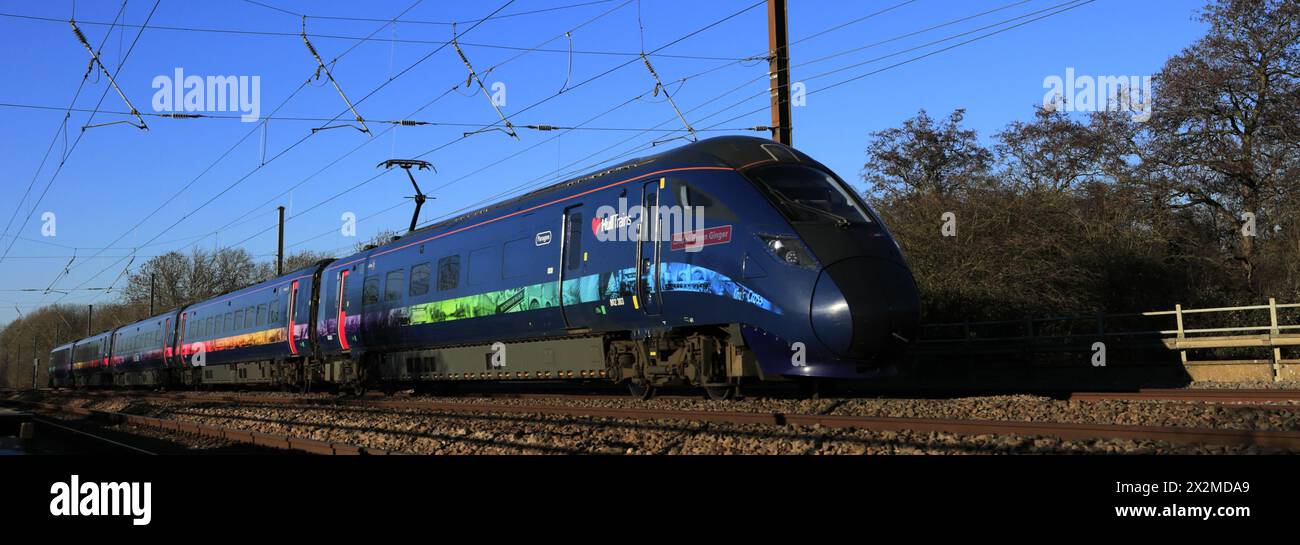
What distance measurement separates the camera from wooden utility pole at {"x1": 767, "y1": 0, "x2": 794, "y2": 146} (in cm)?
1653

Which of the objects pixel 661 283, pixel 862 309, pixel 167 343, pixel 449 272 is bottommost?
pixel 167 343

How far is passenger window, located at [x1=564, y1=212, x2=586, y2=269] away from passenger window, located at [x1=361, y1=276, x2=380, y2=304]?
24.0 feet

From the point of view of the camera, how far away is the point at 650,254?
12133 mm

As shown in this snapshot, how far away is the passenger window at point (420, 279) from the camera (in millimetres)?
17531

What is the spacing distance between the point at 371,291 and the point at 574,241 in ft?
25.9

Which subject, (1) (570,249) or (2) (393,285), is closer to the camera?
(1) (570,249)

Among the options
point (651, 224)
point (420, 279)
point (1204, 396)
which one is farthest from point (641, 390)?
point (1204, 396)

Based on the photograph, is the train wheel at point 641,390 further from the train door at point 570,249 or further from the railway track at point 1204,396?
the railway track at point 1204,396

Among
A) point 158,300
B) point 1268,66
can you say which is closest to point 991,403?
point 1268,66

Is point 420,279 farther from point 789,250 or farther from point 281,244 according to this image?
point 281,244

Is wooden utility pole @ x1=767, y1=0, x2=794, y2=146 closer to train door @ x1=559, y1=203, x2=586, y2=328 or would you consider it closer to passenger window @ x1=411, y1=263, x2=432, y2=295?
train door @ x1=559, y1=203, x2=586, y2=328
